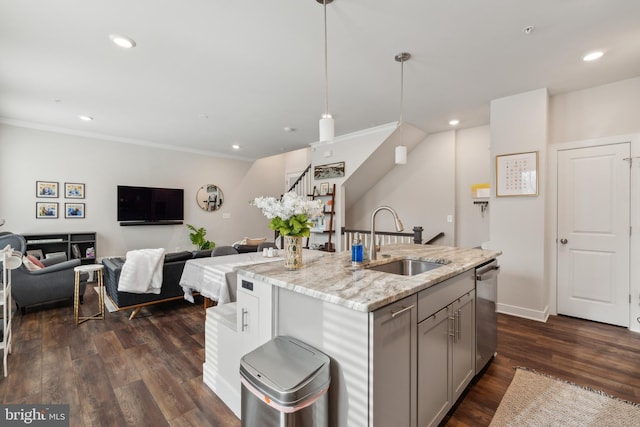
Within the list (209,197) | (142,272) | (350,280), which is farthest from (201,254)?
(209,197)

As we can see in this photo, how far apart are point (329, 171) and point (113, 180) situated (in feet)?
14.5

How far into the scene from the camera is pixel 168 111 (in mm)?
4328

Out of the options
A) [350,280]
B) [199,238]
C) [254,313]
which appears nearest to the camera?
[350,280]

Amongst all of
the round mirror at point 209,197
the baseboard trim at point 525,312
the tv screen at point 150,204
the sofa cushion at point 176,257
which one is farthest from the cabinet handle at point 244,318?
the round mirror at point 209,197

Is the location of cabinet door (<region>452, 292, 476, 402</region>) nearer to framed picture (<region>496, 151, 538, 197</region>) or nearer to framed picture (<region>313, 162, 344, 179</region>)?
framed picture (<region>496, 151, 538, 197</region>)

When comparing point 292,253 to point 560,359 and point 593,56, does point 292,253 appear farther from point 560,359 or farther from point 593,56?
point 593,56

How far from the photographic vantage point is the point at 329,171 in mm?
5922

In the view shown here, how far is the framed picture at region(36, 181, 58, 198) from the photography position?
5086 millimetres

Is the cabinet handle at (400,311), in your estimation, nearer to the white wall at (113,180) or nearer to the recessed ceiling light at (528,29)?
the recessed ceiling light at (528,29)

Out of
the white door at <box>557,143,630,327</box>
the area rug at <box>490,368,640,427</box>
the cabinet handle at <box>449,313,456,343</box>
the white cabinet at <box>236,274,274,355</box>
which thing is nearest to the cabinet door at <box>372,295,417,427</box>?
the cabinet handle at <box>449,313,456,343</box>

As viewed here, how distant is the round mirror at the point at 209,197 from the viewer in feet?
23.6

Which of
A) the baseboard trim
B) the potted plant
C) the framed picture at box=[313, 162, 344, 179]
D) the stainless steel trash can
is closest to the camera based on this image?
the stainless steel trash can

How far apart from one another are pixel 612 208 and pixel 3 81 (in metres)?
7.19

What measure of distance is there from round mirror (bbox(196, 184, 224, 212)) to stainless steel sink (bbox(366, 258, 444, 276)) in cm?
601
